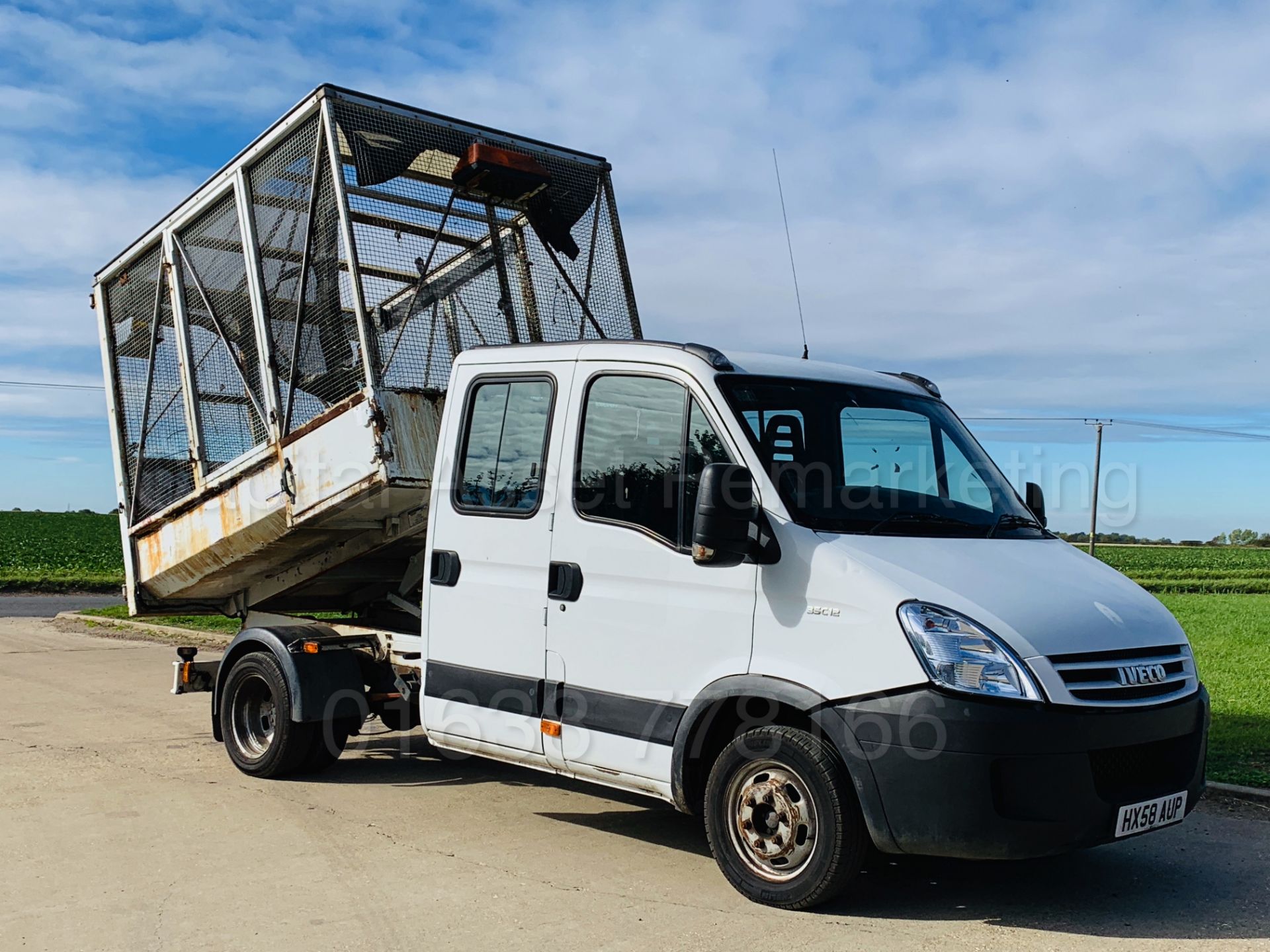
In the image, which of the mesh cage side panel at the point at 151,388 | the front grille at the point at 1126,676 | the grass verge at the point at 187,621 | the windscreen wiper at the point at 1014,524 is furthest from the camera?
the grass verge at the point at 187,621

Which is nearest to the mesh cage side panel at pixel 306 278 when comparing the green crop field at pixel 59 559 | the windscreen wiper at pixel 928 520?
the windscreen wiper at pixel 928 520

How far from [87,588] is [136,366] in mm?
20615

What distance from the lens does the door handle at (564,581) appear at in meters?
5.86

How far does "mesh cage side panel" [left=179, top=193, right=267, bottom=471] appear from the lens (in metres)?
8.09

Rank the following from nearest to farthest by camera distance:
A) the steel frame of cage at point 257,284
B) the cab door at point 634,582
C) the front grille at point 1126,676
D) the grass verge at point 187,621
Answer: the front grille at point 1126,676
the cab door at point 634,582
the steel frame of cage at point 257,284
the grass verge at point 187,621

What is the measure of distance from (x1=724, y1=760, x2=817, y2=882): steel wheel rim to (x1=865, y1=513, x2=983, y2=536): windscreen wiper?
111cm

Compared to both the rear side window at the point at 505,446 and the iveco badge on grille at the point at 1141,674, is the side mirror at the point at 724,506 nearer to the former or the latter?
the rear side window at the point at 505,446

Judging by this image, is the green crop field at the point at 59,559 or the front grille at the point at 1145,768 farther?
the green crop field at the point at 59,559

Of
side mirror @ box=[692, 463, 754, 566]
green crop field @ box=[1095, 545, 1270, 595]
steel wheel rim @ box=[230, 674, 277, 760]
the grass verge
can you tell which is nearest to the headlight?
side mirror @ box=[692, 463, 754, 566]

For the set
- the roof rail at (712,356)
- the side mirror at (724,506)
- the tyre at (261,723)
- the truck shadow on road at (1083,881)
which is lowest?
the truck shadow on road at (1083,881)

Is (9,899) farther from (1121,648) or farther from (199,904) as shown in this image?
(1121,648)

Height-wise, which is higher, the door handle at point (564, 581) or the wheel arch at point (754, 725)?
the door handle at point (564, 581)

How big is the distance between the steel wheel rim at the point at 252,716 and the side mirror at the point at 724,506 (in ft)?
12.8

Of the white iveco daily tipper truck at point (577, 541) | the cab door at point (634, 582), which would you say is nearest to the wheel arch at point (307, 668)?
the white iveco daily tipper truck at point (577, 541)
